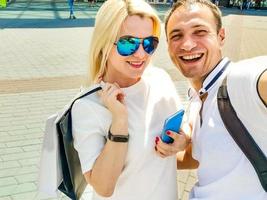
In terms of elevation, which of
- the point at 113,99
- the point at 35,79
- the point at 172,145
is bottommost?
the point at 35,79

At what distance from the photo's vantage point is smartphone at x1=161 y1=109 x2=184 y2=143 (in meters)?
1.64

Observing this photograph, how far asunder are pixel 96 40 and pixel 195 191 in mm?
763

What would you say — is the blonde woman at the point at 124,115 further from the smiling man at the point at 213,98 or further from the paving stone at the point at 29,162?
the paving stone at the point at 29,162

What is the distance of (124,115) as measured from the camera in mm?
1606

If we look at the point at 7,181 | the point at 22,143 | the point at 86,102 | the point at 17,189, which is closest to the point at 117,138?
the point at 86,102

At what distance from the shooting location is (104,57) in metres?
1.74

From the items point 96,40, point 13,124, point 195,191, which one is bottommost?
point 13,124

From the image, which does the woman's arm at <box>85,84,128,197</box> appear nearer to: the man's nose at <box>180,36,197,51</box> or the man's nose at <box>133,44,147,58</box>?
the man's nose at <box>133,44,147,58</box>

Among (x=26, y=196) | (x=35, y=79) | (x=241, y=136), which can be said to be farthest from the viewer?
(x=35, y=79)

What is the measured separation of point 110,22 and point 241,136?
69 cm

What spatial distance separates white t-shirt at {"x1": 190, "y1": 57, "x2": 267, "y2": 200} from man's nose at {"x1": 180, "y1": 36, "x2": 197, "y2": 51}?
15cm

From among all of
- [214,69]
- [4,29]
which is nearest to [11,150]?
[214,69]

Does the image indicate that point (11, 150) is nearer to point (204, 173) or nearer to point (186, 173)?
point (186, 173)

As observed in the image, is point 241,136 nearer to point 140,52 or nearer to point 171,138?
point 171,138
